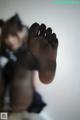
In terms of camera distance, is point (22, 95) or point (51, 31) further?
point (51, 31)

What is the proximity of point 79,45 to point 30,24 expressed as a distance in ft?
1.30

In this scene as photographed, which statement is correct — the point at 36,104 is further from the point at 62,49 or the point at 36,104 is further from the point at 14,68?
the point at 62,49

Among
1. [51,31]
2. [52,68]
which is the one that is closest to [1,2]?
[51,31]

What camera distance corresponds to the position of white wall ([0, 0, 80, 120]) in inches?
54.5

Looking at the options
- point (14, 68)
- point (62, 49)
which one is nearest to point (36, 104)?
point (14, 68)

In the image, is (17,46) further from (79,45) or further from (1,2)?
(79,45)

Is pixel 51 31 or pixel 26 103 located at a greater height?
pixel 51 31

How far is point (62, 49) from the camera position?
1449mm

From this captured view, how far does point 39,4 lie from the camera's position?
4.69ft

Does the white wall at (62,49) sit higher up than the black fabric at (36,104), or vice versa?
the white wall at (62,49)

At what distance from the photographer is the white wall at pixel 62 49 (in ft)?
4.54

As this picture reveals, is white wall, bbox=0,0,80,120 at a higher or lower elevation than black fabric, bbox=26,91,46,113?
higher

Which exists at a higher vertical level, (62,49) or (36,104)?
(62,49)

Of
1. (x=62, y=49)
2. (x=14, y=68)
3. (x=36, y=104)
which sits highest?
(x=62, y=49)
